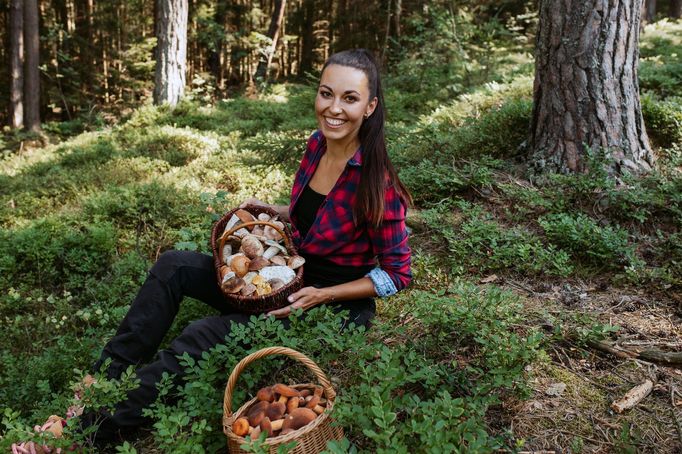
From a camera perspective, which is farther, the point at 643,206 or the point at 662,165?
the point at 662,165

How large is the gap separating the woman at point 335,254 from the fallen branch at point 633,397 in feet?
4.04

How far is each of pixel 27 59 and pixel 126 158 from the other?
800 centimetres

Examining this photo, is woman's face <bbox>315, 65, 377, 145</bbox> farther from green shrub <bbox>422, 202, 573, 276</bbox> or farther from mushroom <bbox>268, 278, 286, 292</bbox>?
green shrub <bbox>422, 202, 573, 276</bbox>

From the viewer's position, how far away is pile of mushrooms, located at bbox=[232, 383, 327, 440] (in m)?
2.09

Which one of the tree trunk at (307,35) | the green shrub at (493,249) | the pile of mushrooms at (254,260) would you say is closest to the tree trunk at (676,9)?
the tree trunk at (307,35)

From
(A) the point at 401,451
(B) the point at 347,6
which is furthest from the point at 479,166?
(B) the point at 347,6

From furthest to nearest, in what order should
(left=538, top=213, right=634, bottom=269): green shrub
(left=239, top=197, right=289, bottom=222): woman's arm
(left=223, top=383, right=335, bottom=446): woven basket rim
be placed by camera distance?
(left=538, top=213, right=634, bottom=269): green shrub, (left=239, top=197, right=289, bottom=222): woman's arm, (left=223, top=383, right=335, bottom=446): woven basket rim

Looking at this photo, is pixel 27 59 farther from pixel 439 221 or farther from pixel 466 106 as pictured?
pixel 439 221

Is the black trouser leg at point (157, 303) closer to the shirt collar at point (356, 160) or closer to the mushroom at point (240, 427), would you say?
the mushroom at point (240, 427)

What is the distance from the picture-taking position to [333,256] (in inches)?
119

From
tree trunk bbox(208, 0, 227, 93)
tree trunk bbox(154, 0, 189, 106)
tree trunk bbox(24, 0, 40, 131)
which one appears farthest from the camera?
tree trunk bbox(208, 0, 227, 93)

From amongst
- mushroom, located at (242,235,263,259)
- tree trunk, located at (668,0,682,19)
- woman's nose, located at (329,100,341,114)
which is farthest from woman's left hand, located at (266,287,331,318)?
tree trunk, located at (668,0,682,19)

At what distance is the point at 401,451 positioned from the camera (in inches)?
69.7

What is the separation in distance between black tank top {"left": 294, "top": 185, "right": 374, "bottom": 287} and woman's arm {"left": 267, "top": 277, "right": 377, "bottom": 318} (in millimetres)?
135
